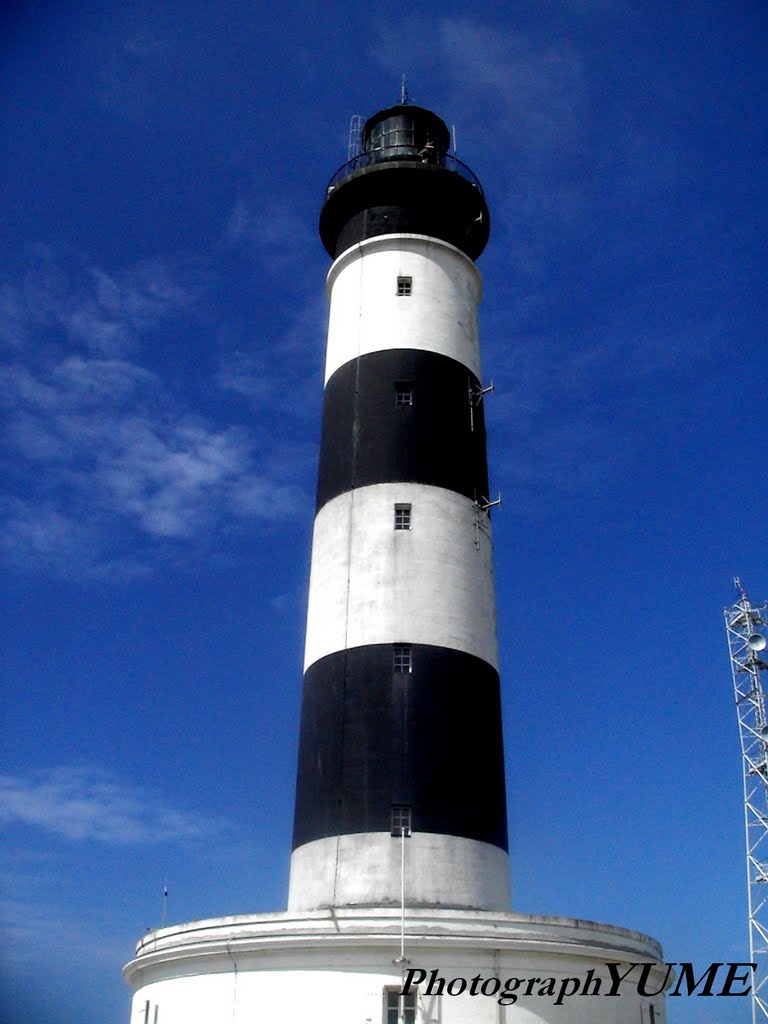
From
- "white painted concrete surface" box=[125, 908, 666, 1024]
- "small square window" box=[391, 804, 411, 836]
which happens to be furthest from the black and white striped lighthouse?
"white painted concrete surface" box=[125, 908, 666, 1024]

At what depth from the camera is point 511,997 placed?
51.0 feet

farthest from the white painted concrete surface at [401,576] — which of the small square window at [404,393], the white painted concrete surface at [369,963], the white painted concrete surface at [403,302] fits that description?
the white painted concrete surface at [369,963]

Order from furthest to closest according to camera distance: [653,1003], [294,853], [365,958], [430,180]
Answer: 1. [430,180]
2. [294,853]
3. [653,1003]
4. [365,958]

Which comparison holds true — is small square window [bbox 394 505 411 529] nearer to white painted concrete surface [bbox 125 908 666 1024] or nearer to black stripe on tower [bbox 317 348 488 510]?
black stripe on tower [bbox 317 348 488 510]

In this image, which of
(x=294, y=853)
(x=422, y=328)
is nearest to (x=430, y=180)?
(x=422, y=328)

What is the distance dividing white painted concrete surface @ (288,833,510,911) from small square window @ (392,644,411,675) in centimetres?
299

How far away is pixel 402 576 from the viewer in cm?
1981

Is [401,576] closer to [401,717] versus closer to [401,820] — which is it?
[401,717]

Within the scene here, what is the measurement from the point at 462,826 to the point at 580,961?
2993mm

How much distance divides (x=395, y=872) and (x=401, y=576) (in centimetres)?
547

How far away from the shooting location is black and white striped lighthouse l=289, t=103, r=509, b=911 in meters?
18.0

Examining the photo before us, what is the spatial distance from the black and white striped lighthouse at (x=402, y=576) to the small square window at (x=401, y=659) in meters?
0.03

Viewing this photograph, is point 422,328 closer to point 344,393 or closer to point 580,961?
point 344,393

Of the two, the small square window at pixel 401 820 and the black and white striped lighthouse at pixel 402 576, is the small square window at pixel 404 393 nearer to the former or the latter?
the black and white striped lighthouse at pixel 402 576
